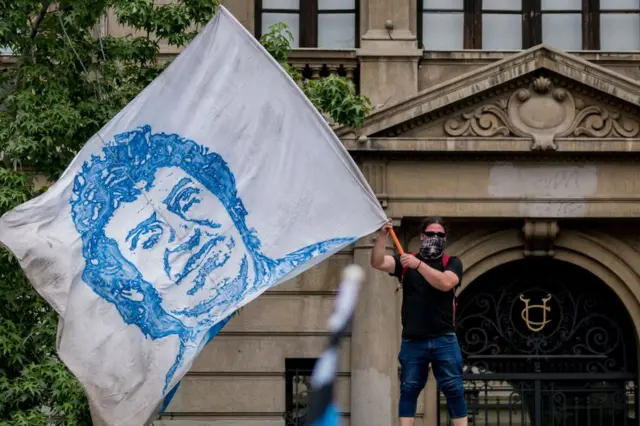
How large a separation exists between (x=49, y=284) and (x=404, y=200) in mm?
8344

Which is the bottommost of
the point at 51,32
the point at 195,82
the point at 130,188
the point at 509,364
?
the point at 509,364

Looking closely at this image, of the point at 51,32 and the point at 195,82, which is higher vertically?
the point at 51,32

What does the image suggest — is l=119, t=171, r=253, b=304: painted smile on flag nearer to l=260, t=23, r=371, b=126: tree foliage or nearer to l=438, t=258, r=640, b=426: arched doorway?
l=260, t=23, r=371, b=126: tree foliage

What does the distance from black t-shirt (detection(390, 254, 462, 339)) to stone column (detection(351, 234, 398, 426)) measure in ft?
25.5

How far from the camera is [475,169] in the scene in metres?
19.4

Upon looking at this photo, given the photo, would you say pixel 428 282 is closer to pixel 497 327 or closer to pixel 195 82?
pixel 195 82

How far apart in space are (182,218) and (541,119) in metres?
8.59

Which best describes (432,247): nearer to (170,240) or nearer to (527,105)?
(170,240)

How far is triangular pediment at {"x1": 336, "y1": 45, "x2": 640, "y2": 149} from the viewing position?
19000 mm

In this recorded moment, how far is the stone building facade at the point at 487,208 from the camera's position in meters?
19.2

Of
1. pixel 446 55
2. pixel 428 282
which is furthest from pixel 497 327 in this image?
pixel 428 282

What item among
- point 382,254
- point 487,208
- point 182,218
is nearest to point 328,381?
point 382,254

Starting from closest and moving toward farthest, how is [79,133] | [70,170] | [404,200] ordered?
[70,170] < [79,133] < [404,200]

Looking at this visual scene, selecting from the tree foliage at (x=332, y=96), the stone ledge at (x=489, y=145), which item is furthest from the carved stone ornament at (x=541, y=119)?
the tree foliage at (x=332, y=96)
